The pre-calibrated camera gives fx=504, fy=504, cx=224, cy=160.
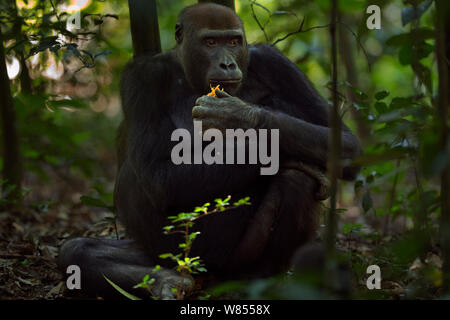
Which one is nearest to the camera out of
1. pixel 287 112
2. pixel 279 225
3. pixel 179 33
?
pixel 279 225

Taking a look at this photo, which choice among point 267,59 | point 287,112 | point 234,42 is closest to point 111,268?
point 287,112

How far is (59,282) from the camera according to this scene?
3.58 metres

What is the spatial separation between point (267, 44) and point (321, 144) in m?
1.12

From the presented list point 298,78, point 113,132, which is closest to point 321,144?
point 298,78

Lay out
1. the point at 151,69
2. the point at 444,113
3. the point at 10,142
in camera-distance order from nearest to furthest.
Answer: the point at 444,113
the point at 151,69
the point at 10,142

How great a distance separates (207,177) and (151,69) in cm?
93

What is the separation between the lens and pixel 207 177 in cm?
344

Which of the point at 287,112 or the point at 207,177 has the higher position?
the point at 287,112

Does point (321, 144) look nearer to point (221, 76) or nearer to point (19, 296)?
point (221, 76)

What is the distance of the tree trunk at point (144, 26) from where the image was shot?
392 cm

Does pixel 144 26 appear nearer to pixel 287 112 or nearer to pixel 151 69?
pixel 151 69

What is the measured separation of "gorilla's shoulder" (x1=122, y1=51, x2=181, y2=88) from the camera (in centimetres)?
369

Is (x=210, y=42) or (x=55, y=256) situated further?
(x=55, y=256)

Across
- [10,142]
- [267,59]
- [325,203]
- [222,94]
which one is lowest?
[325,203]
